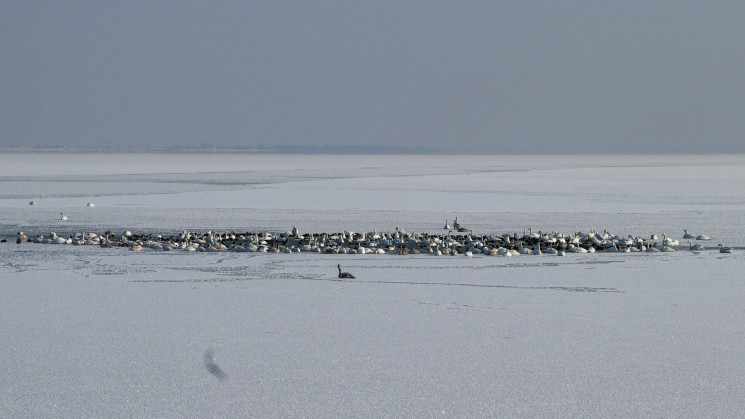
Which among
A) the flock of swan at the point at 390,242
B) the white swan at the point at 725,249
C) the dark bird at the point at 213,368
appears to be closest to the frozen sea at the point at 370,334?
the dark bird at the point at 213,368

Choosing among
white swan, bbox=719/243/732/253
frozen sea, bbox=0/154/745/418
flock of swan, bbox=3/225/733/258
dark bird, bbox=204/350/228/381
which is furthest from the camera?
flock of swan, bbox=3/225/733/258

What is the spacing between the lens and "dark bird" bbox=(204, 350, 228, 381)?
5.58 m

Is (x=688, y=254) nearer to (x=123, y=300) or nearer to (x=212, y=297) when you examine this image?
(x=212, y=297)

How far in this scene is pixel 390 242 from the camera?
13.3 meters

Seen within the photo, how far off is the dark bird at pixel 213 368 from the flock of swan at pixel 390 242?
6.47m

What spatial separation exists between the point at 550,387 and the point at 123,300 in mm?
4616

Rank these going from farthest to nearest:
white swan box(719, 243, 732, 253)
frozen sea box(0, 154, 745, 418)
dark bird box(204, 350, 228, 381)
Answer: white swan box(719, 243, 732, 253) → dark bird box(204, 350, 228, 381) → frozen sea box(0, 154, 745, 418)

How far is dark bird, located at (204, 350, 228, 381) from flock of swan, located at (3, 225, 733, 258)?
6.47 metres

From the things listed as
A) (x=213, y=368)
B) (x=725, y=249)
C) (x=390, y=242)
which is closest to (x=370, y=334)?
(x=213, y=368)

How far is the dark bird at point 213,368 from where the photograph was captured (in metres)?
5.58

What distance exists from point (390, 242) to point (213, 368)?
25.2 ft

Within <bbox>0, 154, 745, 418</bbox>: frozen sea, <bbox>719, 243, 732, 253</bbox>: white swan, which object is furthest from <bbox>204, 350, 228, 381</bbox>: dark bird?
<bbox>719, 243, 732, 253</bbox>: white swan

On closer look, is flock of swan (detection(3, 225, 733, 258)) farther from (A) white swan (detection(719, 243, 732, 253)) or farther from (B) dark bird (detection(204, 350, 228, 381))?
(B) dark bird (detection(204, 350, 228, 381))

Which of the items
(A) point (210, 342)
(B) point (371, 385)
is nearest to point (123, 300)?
(A) point (210, 342)
